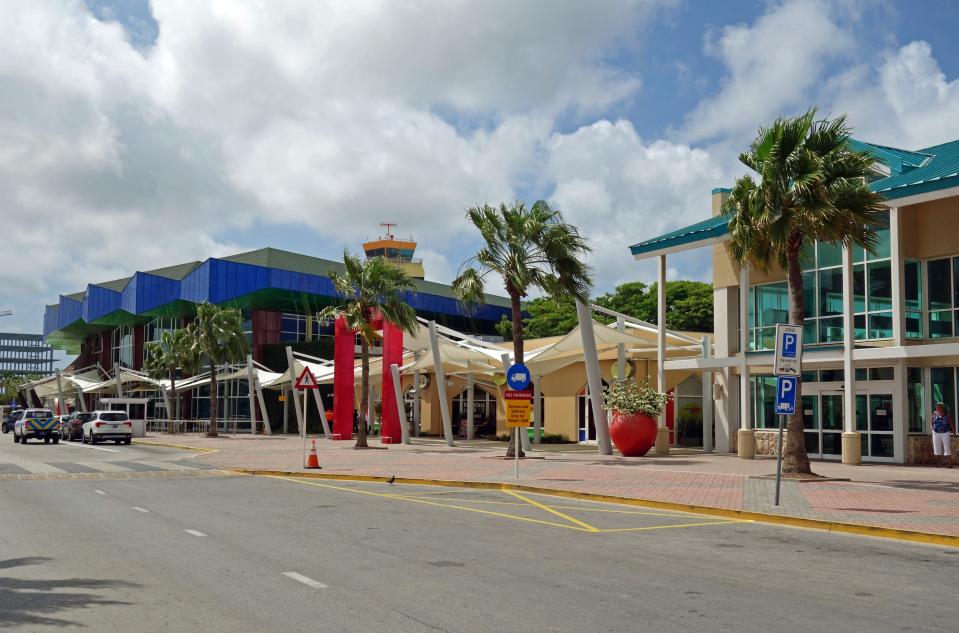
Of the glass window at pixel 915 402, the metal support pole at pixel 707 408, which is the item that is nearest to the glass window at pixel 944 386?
the glass window at pixel 915 402

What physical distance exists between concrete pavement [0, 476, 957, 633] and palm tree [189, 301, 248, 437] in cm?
3918

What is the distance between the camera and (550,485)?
64.1 feet

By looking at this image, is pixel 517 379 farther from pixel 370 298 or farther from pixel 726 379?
pixel 370 298

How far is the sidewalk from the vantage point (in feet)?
48.8

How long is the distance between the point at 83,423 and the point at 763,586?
144 feet

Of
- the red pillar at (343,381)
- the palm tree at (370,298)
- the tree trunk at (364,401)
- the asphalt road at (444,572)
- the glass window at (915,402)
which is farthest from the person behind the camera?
Answer: the red pillar at (343,381)

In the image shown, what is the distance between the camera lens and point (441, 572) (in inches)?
364

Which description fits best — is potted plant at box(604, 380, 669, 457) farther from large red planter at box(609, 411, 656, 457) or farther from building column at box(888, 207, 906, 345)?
building column at box(888, 207, 906, 345)

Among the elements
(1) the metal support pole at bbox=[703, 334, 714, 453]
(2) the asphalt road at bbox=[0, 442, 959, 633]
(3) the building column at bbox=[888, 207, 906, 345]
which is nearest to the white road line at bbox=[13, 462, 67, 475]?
(2) the asphalt road at bbox=[0, 442, 959, 633]

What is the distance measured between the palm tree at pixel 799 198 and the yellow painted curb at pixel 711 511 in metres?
5.69

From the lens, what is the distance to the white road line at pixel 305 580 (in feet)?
27.6

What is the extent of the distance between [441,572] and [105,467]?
1995 cm

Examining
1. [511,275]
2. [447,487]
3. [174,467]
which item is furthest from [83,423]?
[447,487]

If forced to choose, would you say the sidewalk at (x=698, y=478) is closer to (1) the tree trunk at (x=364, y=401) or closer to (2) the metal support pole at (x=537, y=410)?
(1) the tree trunk at (x=364, y=401)
